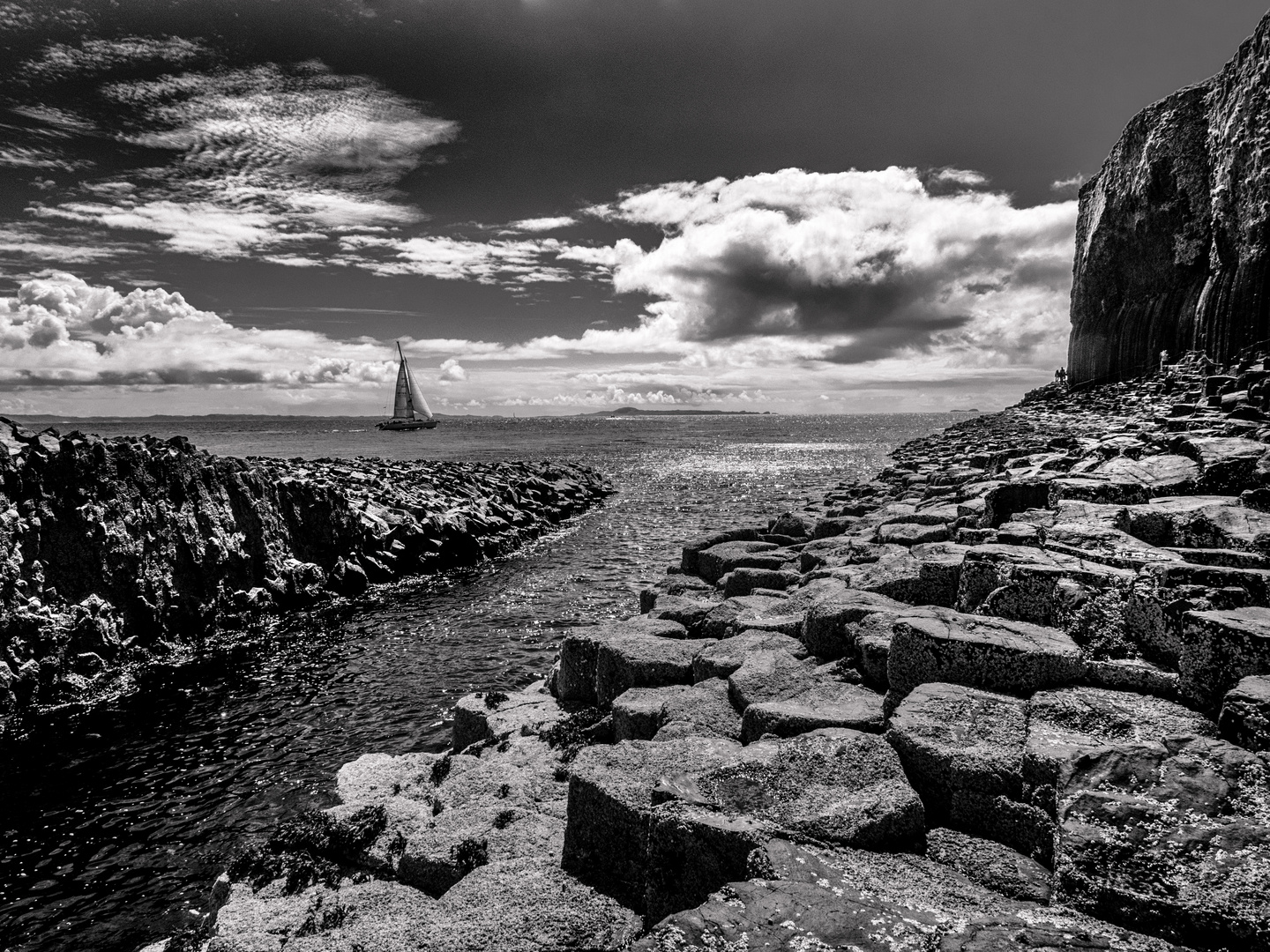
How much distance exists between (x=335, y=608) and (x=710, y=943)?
1536 cm

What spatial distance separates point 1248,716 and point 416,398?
A: 129m

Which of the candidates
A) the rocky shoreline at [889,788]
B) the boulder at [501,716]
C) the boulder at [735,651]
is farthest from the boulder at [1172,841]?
the boulder at [501,716]

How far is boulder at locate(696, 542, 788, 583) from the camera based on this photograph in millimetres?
13055

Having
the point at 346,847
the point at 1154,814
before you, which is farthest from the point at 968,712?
the point at 346,847

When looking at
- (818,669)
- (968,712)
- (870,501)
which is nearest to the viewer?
(968,712)

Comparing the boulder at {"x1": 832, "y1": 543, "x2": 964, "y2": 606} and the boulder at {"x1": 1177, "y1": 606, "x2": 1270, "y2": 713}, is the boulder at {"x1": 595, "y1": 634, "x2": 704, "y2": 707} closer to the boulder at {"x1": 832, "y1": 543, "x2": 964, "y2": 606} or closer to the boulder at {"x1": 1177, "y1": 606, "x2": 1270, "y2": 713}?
the boulder at {"x1": 832, "y1": 543, "x2": 964, "y2": 606}

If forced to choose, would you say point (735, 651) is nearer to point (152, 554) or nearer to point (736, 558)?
point (736, 558)

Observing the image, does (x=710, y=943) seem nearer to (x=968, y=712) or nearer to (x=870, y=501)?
(x=968, y=712)

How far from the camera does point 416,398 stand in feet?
406

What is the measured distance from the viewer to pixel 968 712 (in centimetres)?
463

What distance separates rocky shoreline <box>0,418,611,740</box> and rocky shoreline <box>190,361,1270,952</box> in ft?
24.0

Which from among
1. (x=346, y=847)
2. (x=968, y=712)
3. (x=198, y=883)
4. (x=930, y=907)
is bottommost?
(x=198, y=883)

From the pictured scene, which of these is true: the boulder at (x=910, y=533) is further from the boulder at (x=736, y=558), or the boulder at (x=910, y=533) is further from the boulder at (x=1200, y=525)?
the boulder at (x=1200, y=525)

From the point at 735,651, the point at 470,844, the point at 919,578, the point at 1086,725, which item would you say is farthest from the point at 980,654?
the point at 470,844
